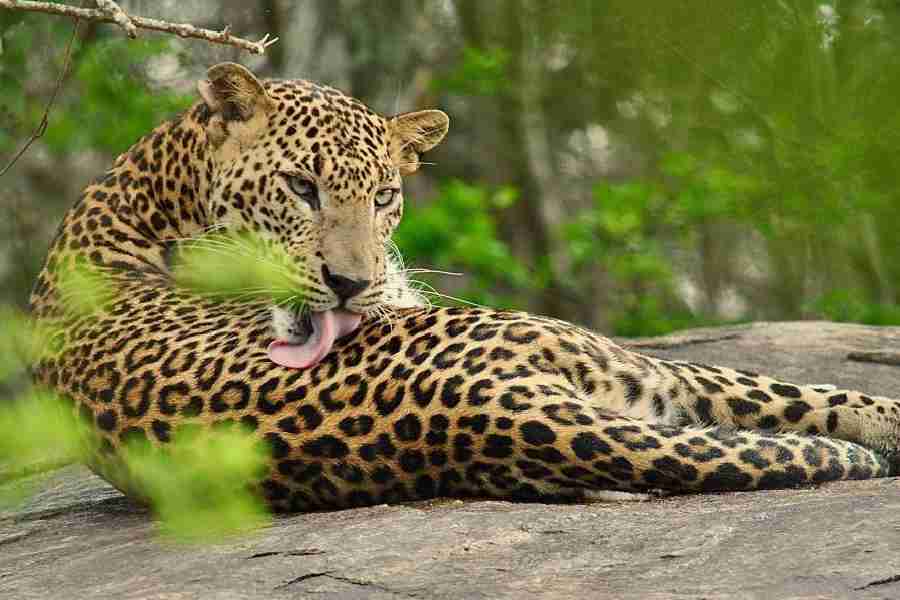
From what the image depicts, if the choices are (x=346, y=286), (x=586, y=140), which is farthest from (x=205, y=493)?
(x=586, y=140)

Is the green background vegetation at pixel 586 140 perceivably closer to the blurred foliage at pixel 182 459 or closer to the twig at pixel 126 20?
the blurred foliage at pixel 182 459

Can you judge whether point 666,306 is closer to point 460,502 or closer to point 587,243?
point 587,243

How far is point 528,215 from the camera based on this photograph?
18.5 m

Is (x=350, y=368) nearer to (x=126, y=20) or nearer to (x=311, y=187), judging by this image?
(x=311, y=187)

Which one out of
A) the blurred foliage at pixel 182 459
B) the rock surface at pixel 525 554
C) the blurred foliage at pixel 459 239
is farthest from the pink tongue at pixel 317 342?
the blurred foliage at pixel 459 239

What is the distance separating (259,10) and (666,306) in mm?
6376

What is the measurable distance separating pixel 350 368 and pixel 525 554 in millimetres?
1109

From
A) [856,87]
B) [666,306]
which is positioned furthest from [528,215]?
[856,87]

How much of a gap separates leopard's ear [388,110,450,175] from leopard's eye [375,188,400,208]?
0.31 metres

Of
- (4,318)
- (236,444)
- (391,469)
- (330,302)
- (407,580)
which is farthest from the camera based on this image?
(330,302)

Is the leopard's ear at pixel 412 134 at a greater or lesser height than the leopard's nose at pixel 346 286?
greater

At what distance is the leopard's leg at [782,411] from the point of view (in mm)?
5816

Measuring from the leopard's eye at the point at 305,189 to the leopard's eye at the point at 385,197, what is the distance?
0.31 metres

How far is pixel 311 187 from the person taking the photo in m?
6.20
